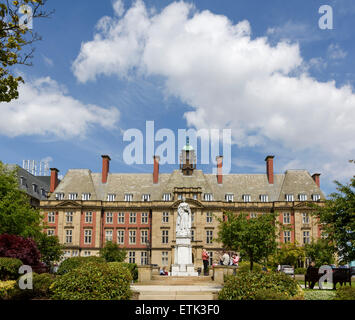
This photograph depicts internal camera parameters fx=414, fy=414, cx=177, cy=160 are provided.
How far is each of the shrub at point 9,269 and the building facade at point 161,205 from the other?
41.5 m

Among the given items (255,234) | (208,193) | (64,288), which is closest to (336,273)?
(255,234)

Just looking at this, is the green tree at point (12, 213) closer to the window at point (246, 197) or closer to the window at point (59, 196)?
the window at point (59, 196)

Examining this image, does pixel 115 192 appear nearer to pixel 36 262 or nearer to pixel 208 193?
pixel 208 193

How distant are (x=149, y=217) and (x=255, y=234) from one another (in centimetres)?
3964

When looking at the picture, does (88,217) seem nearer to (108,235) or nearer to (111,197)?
(108,235)

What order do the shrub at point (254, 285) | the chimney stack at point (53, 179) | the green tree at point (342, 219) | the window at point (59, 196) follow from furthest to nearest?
the chimney stack at point (53, 179) → the window at point (59, 196) → the green tree at point (342, 219) → the shrub at point (254, 285)

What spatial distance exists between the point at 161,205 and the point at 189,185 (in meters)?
5.35

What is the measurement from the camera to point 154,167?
218 feet

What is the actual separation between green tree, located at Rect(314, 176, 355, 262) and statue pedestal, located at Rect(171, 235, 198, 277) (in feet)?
40.3

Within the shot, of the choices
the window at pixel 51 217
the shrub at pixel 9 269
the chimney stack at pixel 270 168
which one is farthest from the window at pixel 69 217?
the shrub at pixel 9 269

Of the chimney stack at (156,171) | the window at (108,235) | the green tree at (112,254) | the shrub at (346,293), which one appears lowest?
the green tree at (112,254)

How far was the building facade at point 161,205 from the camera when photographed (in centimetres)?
6059
